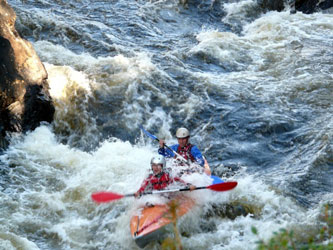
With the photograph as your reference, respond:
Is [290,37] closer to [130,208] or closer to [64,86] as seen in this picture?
[64,86]

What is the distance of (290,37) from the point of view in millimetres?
12820

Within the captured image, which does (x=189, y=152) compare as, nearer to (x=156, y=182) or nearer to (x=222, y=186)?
(x=156, y=182)

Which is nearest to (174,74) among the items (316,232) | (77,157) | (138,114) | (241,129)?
(138,114)

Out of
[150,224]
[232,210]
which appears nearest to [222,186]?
[232,210]

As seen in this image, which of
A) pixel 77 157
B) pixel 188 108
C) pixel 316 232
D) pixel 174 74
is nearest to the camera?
pixel 316 232

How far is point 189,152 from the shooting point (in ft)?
25.7

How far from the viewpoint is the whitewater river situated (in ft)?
21.6

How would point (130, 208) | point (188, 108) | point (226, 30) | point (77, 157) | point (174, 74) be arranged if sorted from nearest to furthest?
point (130, 208) → point (77, 157) → point (188, 108) → point (174, 74) → point (226, 30)

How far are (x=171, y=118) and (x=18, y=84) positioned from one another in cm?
309

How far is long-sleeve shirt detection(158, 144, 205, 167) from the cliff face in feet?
8.43

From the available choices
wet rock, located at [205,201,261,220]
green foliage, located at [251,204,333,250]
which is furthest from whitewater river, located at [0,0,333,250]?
green foliage, located at [251,204,333,250]

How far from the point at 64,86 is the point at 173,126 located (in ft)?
7.98

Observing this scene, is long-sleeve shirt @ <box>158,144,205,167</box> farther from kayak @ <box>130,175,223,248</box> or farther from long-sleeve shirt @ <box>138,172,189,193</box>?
kayak @ <box>130,175,223,248</box>

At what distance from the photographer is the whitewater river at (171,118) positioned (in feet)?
21.6
